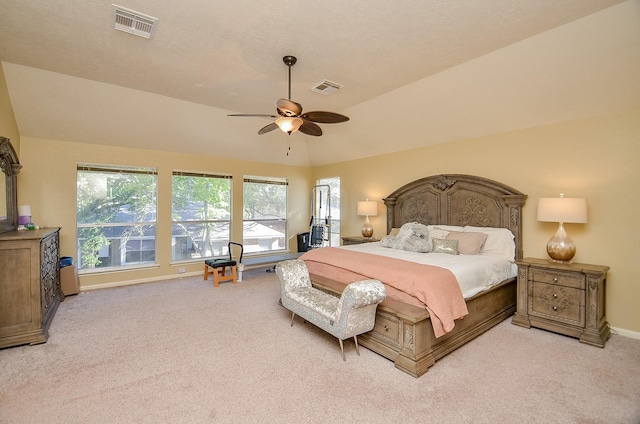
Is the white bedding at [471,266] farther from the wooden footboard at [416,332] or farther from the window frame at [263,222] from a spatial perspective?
the window frame at [263,222]

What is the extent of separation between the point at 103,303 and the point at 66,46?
131 inches

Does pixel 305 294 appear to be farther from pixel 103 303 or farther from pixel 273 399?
pixel 103 303

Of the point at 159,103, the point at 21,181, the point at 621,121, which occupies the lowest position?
the point at 21,181

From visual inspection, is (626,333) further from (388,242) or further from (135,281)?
(135,281)

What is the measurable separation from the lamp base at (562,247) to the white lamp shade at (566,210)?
185 millimetres

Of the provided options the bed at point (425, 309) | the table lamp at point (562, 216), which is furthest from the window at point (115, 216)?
the table lamp at point (562, 216)

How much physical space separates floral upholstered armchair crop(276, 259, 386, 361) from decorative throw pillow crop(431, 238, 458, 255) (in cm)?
173

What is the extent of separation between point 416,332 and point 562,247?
2.20 meters

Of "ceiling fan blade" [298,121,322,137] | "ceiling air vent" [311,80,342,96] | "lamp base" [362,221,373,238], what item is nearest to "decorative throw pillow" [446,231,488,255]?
"lamp base" [362,221,373,238]

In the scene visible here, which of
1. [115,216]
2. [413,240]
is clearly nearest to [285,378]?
[413,240]

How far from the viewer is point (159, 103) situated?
15.2 feet

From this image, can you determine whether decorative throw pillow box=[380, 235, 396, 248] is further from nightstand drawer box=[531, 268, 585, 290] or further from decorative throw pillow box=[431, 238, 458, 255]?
nightstand drawer box=[531, 268, 585, 290]

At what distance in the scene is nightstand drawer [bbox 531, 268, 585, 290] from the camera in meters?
3.05

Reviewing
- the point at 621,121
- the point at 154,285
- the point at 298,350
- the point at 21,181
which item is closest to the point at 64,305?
the point at 154,285
